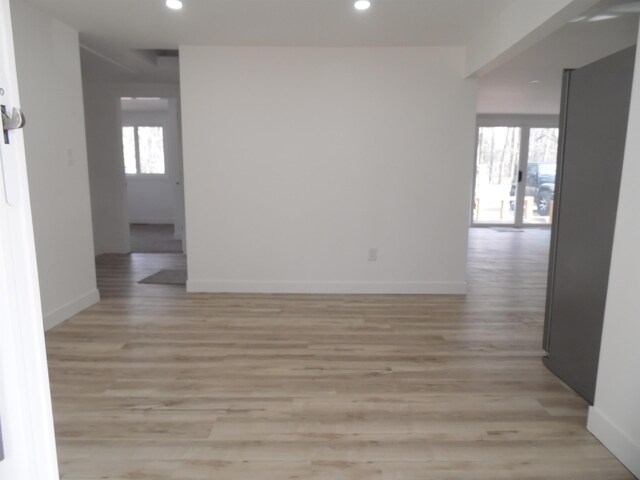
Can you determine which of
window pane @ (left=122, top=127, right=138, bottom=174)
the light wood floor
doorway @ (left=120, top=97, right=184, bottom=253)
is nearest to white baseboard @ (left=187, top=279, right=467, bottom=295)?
Result: the light wood floor

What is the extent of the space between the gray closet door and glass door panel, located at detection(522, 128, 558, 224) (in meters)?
7.52

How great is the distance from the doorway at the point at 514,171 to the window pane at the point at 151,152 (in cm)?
684

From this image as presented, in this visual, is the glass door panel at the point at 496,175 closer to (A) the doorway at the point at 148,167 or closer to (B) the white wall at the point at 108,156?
(B) the white wall at the point at 108,156

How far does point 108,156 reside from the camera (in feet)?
19.9

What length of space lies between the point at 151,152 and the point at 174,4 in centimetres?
721

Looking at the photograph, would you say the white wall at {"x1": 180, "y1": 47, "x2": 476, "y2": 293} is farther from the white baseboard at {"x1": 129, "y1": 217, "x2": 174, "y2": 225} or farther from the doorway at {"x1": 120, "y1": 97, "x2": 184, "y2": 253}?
the white baseboard at {"x1": 129, "y1": 217, "x2": 174, "y2": 225}

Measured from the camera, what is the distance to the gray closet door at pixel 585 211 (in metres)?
2.03

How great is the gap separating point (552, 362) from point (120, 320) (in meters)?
3.13

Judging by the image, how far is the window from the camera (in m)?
9.49

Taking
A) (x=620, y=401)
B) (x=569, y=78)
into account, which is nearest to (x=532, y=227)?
(x=569, y=78)

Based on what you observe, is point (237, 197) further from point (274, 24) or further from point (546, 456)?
point (546, 456)

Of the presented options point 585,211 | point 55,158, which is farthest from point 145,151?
point 585,211

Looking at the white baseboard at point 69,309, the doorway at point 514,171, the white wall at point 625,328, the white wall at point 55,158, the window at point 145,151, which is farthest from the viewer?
the window at point 145,151

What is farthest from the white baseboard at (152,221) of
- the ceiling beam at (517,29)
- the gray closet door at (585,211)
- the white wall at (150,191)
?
the gray closet door at (585,211)
